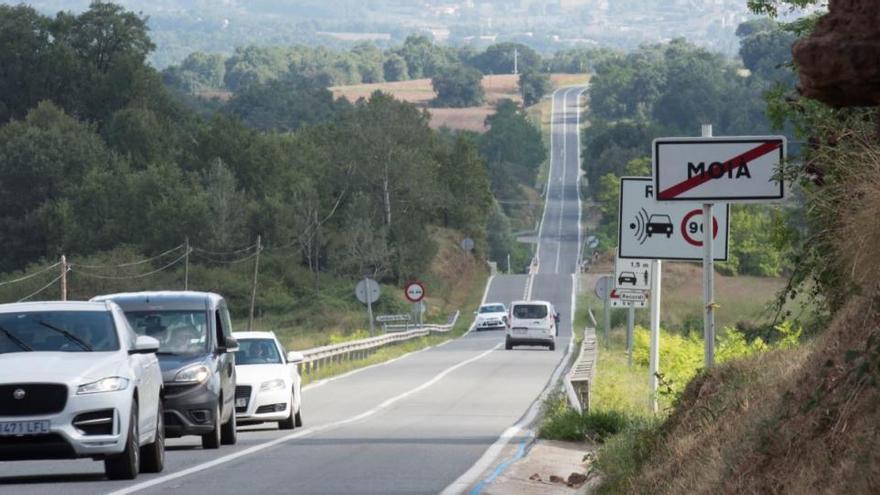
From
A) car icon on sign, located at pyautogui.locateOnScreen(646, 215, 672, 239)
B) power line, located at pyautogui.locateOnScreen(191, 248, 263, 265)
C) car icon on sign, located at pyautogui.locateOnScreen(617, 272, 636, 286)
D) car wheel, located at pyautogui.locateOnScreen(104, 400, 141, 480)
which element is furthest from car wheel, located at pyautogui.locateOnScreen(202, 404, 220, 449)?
power line, located at pyautogui.locateOnScreen(191, 248, 263, 265)

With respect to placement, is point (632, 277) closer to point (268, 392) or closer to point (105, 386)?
point (268, 392)

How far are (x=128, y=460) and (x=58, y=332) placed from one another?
1.50m

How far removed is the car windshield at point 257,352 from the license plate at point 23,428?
1015 centimetres

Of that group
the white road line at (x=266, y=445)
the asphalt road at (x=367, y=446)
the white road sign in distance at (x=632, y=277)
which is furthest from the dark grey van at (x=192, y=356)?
the white road sign in distance at (x=632, y=277)

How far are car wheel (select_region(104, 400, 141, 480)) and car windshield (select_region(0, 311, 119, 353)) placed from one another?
0.81 meters

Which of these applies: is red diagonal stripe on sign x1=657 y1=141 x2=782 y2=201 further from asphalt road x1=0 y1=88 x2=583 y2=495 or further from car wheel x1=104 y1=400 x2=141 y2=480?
car wheel x1=104 y1=400 x2=141 y2=480

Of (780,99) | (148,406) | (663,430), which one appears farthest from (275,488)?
(780,99)

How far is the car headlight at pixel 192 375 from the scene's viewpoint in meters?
19.8

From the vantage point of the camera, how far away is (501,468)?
727 inches

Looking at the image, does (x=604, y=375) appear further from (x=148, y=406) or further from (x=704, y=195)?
(x=704, y=195)

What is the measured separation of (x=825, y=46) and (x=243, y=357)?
712 inches

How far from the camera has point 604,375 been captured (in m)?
32.6

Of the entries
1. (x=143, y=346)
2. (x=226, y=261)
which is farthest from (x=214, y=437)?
(x=226, y=261)

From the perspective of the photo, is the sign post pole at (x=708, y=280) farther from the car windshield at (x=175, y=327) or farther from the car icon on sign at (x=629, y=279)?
the car icon on sign at (x=629, y=279)
